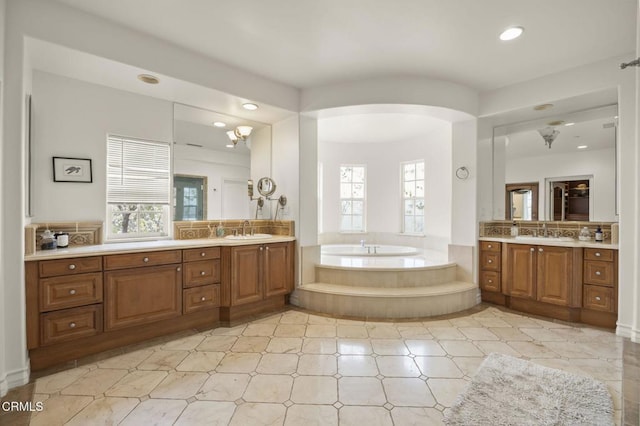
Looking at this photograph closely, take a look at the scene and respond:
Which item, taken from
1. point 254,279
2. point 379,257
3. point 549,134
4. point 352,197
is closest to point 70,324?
point 254,279

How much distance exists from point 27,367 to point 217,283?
4.83 feet

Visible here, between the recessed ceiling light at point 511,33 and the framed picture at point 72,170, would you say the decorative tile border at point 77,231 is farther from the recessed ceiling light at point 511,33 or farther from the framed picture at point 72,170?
the recessed ceiling light at point 511,33

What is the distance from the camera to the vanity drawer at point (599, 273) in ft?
10.00

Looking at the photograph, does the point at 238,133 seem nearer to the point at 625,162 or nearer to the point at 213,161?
the point at 213,161

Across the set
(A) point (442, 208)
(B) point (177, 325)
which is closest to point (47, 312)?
(B) point (177, 325)

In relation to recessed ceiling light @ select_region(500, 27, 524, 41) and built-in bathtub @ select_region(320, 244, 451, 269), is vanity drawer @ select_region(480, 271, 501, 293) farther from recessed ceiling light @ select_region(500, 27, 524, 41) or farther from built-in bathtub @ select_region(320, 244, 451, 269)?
recessed ceiling light @ select_region(500, 27, 524, 41)

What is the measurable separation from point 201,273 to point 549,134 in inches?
174

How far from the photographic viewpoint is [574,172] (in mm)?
3646

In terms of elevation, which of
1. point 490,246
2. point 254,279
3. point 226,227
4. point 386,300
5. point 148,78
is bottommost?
point 386,300

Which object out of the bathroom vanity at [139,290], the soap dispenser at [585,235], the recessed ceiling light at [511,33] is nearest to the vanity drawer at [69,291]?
the bathroom vanity at [139,290]

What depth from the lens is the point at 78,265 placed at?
93.4 inches

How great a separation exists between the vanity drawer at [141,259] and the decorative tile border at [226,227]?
602 mm

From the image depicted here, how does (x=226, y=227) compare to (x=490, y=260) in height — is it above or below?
above

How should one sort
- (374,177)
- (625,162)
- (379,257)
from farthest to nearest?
(374,177) → (379,257) → (625,162)
